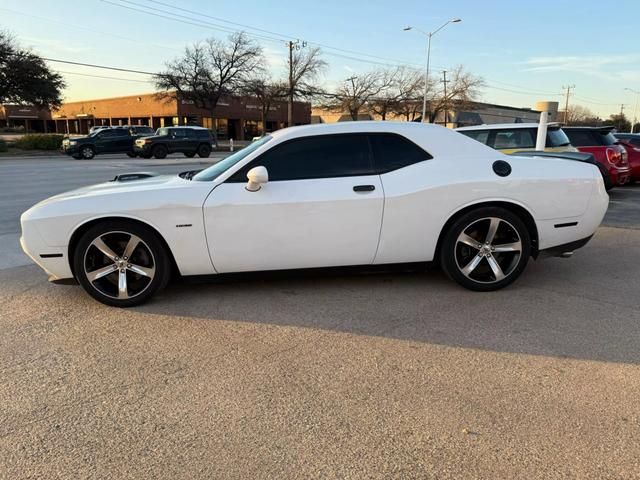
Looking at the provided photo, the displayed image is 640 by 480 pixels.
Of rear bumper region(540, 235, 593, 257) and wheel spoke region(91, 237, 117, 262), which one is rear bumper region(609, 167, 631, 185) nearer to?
rear bumper region(540, 235, 593, 257)

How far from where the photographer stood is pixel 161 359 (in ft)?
10.8

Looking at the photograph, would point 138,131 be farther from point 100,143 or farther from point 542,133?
point 542,133

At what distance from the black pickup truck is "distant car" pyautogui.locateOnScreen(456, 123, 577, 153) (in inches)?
889

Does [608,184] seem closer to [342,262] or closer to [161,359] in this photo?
[342,262]

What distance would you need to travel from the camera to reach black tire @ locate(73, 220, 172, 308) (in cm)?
405

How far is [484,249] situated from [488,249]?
42mm

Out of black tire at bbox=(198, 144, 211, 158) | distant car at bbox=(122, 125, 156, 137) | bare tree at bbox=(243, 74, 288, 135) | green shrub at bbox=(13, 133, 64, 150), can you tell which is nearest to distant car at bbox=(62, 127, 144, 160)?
distant car at bbox=(122, 125, 156, 137)

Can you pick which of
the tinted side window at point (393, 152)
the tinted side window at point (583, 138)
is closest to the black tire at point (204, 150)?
the tinted side window at point (583, 138)

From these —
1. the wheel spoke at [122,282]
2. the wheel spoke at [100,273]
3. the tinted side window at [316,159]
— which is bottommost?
the wheel spoke at [122,282]

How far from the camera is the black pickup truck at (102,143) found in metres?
25.6

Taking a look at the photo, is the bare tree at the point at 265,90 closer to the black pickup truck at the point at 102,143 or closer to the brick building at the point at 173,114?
the brick building at the point at 173,114

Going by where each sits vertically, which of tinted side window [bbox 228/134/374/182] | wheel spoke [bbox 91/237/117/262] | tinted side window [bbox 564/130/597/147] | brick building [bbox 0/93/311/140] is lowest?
wheel spoke [bbox 91/237/117/262]

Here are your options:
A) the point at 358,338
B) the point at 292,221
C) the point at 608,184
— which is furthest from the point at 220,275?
the point at 608,184

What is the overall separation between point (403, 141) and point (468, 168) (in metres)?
0.63
